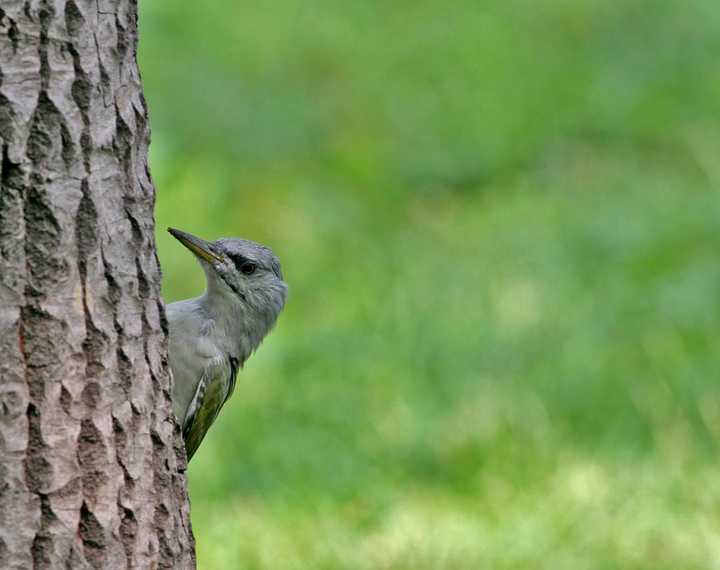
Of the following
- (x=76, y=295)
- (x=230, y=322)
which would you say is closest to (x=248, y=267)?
(x=230, y=322)

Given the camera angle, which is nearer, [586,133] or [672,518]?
[672,518]

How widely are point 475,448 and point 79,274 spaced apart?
3810 mm

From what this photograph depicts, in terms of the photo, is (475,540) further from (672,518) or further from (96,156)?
(96,156)

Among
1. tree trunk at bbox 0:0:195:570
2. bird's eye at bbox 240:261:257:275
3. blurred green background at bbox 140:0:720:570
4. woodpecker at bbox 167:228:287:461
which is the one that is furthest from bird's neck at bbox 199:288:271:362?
tree trunk at bbox 0:0:195:570

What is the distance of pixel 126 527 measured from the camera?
3.38 m

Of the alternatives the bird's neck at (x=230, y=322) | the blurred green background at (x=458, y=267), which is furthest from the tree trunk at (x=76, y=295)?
the blurred green background at (x=458, y=267)

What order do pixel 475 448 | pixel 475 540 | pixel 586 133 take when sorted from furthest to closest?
pixel 586 133, pixel 475 448, pixel 475 540

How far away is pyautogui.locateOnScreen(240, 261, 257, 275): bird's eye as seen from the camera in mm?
5355

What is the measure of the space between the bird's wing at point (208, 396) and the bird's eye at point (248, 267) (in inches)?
14.3

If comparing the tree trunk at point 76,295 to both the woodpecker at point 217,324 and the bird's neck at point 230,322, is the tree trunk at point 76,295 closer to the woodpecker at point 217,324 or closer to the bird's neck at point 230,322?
the woodpecker at point 217,324

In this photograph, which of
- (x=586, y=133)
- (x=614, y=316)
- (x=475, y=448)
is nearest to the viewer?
(x=475, y=448)

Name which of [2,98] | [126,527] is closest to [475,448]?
[126,527]

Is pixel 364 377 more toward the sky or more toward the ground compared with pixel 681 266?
more toward the ground

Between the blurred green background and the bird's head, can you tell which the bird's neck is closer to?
the bird's head
